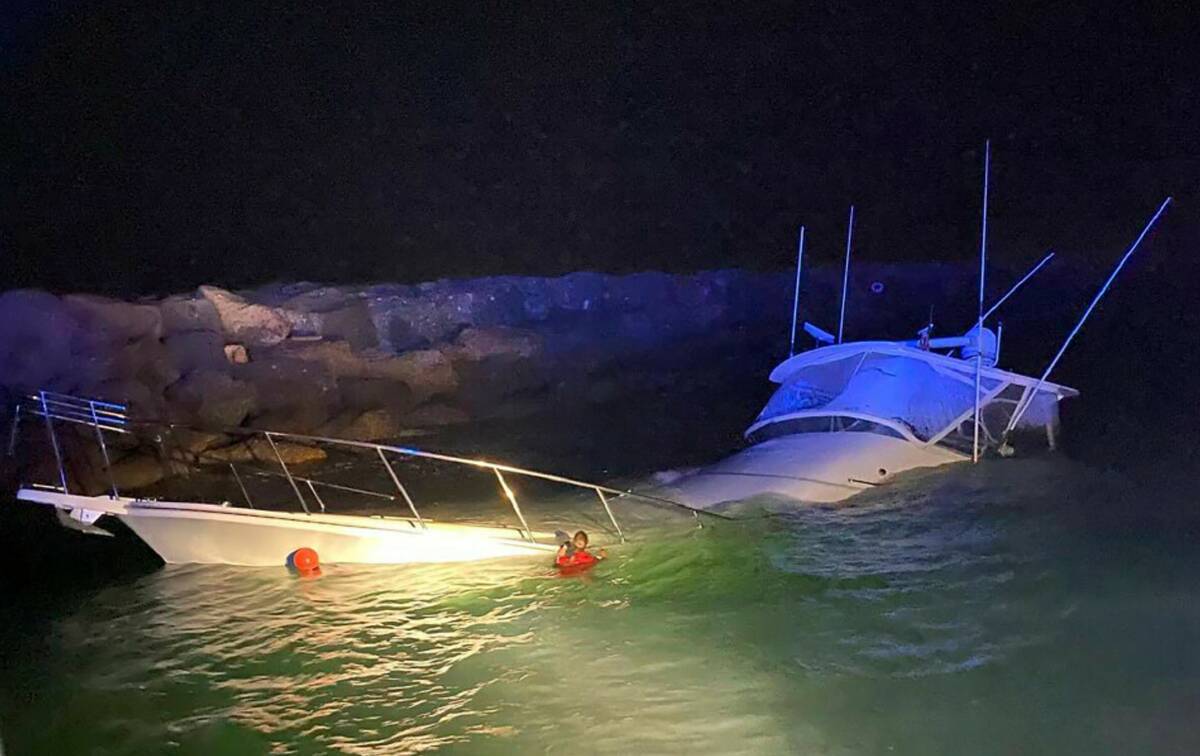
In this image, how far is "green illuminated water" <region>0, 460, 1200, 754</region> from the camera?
6582 mm

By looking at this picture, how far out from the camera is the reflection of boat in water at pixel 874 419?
1164 cm

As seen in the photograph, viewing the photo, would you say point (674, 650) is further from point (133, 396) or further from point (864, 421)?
point (133, 396)

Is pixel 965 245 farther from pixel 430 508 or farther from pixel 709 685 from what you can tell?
pixel 709 685

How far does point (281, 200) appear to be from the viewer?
2320cm

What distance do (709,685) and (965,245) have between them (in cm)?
2865

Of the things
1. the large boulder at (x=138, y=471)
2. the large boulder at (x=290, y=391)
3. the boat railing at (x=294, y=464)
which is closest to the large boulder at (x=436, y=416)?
the large boulder at (x=290, y=391)

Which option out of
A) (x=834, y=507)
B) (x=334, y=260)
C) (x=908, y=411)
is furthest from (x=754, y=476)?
(x=334, y=260)

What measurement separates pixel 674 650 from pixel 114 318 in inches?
468

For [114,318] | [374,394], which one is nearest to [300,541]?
[114,318]

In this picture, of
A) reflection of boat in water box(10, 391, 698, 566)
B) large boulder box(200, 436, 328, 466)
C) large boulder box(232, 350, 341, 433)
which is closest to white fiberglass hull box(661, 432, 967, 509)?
reflection of boat in water box(10, 391, 698, 566)

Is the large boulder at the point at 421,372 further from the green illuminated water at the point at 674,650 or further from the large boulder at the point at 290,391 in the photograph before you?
the green illuminated water at the point at 674,650

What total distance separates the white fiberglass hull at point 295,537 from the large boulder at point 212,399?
228 inches

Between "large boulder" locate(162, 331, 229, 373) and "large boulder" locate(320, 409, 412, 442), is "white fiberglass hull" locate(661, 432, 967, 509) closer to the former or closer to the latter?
"large boulder" locate(320, 409, 412, 442)

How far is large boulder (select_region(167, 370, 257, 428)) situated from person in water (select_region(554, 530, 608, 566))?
315 inches
